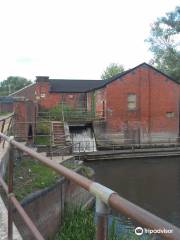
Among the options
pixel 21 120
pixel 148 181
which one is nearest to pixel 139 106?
pixel 148 181

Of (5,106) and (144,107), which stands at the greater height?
(144,107)

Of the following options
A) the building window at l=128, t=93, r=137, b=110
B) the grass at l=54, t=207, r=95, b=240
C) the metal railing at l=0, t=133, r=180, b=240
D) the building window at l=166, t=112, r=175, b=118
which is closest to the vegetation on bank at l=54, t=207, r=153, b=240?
the grass at l=54, t=207, r=95, b=240

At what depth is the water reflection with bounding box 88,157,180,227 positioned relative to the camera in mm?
15811

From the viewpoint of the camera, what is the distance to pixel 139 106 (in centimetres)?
3250

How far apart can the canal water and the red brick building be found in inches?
169

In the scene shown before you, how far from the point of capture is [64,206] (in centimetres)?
1191

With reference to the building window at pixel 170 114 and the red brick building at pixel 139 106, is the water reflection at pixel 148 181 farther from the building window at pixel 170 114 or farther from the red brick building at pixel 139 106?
the building window at pixel 170 114

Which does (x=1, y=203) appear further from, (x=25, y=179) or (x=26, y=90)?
(x=26, y=90)

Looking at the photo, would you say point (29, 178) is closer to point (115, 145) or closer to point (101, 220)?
point (101, 220)

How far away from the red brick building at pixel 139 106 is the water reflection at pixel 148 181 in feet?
14.5

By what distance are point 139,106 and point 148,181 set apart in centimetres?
1223

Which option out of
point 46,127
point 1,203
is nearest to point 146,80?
point 46,127

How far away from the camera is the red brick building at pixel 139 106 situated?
31484mm

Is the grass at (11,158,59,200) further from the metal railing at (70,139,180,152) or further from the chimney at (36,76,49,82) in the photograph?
the chimney at (36,76,49,82)
